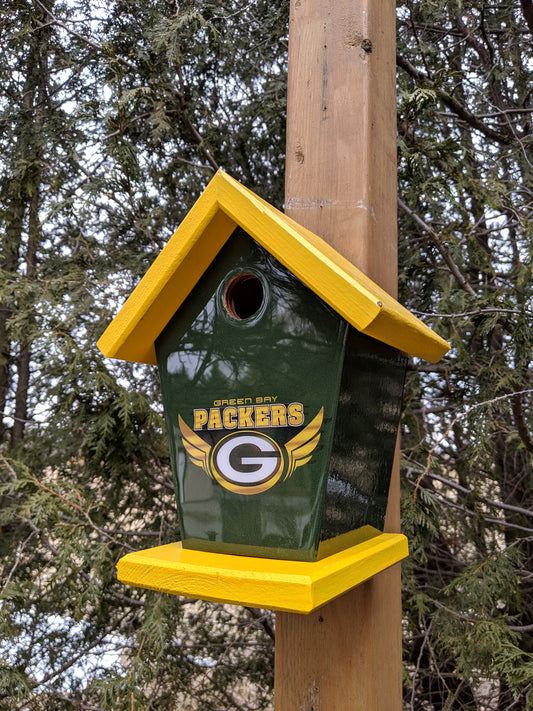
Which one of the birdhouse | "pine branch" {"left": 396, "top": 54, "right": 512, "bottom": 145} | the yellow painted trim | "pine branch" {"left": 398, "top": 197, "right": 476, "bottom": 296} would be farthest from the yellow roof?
"pine branch" {"left": 396, "top": 54, "right": 512, "bottom": 145}

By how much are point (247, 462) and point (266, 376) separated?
0.14 metres

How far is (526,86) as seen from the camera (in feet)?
10.3

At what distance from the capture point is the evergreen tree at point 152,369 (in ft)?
6.91

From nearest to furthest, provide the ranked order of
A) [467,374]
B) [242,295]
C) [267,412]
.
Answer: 1. [267,412]
2. [242,295]
3. [467,374]

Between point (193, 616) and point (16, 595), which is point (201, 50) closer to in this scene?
point (16, 595)

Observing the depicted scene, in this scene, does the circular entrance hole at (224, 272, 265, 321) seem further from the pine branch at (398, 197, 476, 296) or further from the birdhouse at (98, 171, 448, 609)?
the pine branch at (398, 197, 476, 296)

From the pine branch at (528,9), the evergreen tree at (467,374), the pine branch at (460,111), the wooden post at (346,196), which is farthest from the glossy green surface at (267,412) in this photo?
the pine branch at (528,9)

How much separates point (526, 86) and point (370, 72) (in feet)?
7.91

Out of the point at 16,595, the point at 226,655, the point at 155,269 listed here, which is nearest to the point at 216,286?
the point at 155,269

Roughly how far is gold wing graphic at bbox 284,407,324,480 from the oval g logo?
0.02m

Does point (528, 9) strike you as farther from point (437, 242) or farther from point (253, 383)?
point (253, 383)

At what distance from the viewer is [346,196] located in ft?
3.79

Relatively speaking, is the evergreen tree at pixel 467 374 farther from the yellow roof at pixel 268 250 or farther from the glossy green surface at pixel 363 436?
the yellow roof at pixel 268 250

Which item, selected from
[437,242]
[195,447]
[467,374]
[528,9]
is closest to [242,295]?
[195,447]
